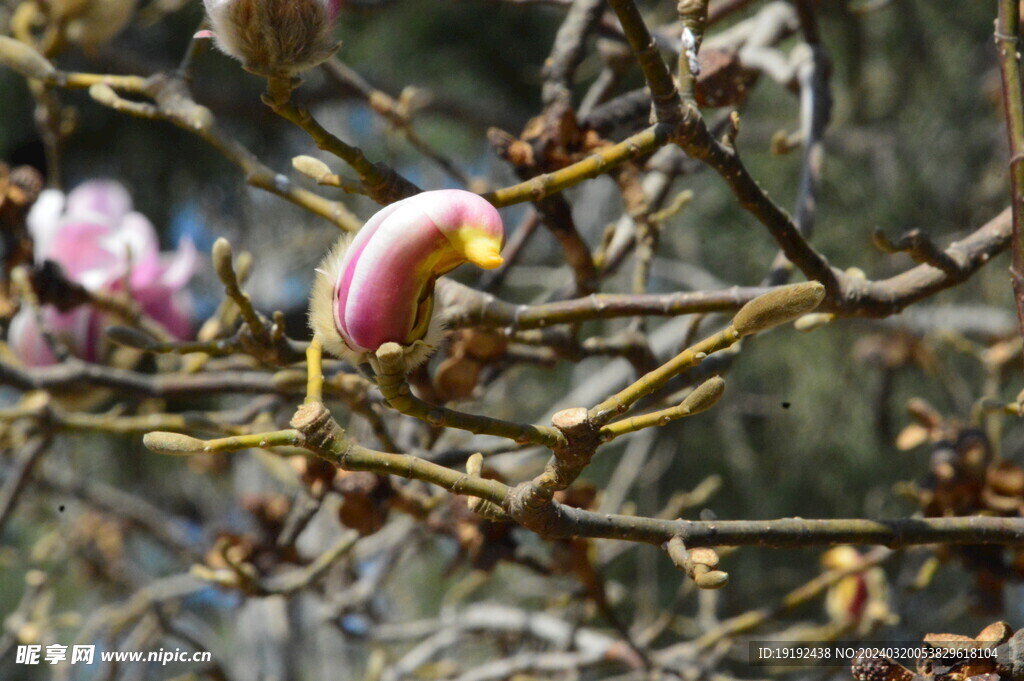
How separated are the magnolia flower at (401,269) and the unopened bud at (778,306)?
0.50 feet

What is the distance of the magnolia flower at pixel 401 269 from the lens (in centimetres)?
57

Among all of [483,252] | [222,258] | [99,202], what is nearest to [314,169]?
[222,258]

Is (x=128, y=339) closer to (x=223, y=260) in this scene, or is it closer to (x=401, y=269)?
(x=223, y=260)

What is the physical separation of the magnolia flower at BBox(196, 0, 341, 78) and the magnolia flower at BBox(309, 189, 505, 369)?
13cm

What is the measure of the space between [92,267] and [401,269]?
0.87m

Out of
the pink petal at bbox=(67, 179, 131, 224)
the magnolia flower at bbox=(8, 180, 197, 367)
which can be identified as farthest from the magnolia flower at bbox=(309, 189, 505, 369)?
the pink petal at bbox=(67, 179, 131, 224)

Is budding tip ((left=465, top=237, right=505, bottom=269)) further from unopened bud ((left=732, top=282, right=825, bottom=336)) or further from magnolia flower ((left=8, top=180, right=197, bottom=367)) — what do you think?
magnolia flower ((left=8, top=180, right=197, bottom=367))

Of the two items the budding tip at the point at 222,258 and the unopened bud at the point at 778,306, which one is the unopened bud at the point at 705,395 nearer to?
the unopened bud at the point at 778,306

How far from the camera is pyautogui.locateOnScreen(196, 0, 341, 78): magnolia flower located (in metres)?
0.64

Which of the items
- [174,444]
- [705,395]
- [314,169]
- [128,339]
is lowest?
[128,339]

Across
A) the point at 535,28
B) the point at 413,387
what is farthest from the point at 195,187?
the point at 413,387

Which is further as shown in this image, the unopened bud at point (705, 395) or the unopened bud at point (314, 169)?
the unopened bud at point (314, 169)

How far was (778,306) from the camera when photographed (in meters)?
0.57

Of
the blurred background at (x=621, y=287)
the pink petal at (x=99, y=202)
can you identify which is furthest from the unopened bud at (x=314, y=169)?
the blurred background at (x=621, y=287)
